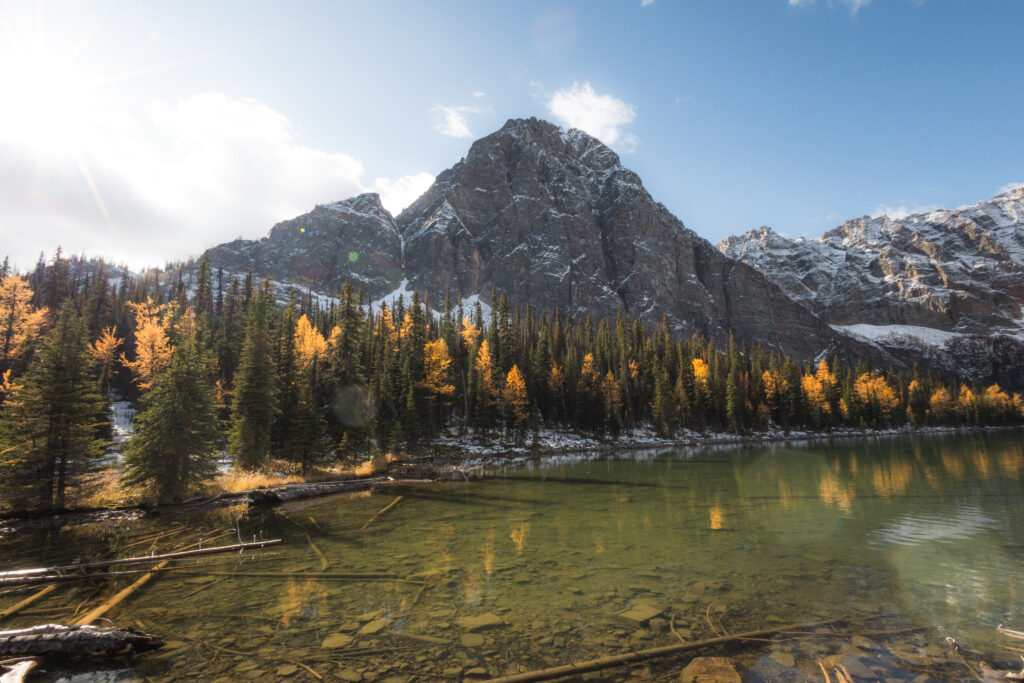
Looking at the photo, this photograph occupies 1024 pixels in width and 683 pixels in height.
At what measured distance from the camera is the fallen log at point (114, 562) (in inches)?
452

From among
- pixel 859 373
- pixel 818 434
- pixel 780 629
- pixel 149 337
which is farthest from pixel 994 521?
pixel 859 373

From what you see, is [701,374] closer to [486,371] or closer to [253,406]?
[486,371]

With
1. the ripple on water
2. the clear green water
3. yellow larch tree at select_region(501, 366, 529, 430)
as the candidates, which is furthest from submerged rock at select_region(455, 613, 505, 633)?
yellow larch tree at select_region(501, 366, 529, 430)

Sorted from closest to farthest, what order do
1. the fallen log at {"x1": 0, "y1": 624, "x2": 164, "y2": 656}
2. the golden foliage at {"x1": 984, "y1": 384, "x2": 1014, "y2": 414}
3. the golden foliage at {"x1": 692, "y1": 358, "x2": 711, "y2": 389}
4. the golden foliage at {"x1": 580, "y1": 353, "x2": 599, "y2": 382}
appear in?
the fallen log at {"x1": 0, "y1": 624, "x2": 164, "y2": 656}, the golden foliage at {"x1": 580, "y1": 353, "x2": 599, "y2": 382}, the golden foliage at {"x1": 692, "y1": 358, "x2": 711, "y2": 389}, the golden foliage at {"x1": 984, "y1": 384, "x2": 1014, "y2": 414}

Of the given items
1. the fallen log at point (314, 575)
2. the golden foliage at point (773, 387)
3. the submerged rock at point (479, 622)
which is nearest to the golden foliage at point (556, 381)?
the golden foliage at point (773, 387)

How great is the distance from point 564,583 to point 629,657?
4.25 m

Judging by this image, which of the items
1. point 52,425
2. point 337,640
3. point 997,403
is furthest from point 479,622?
point 997,403

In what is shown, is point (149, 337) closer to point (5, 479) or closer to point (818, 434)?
point (5, 479)

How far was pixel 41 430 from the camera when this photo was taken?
19.9m

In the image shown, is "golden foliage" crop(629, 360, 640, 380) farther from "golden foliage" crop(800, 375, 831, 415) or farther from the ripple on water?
the ripple on water

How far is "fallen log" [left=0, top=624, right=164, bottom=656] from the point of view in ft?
25.0

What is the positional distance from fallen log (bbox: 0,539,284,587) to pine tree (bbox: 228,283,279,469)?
1647cm

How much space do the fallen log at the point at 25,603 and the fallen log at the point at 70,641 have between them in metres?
3.14

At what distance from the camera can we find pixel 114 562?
40.0 feet
